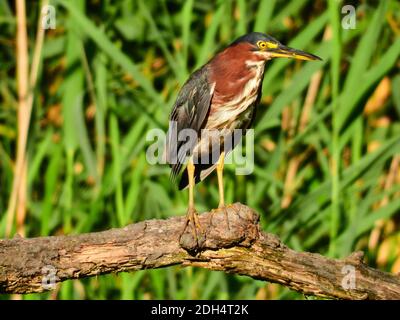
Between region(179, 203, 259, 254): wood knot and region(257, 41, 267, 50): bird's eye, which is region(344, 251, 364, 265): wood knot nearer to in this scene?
region(179, 203, 259, 254): wood knot

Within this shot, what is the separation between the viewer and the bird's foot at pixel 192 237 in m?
2.57

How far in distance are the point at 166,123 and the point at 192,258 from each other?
121cm

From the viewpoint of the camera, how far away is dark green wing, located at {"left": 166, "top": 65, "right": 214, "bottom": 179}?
11.2 ft

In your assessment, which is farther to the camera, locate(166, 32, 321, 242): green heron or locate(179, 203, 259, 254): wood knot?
locate(166, 32, 321, 242): green heron

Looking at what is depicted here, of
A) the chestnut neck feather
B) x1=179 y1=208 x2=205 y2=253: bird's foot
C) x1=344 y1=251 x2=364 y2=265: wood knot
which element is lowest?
x1=344 y1=251 x2=364 y2=265: wood knot

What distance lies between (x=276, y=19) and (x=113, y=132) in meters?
0.96

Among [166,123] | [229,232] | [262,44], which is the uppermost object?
[262,44]

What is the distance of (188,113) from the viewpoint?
138 inches

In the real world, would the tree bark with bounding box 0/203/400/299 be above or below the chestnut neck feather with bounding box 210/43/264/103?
below

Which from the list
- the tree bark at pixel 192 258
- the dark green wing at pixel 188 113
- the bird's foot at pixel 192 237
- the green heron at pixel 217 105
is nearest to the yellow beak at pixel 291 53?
the green heron at pixel 217 105

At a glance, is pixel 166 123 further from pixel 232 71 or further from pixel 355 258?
pixel 355 258

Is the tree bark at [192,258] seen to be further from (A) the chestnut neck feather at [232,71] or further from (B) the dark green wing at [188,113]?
(A) the chestnut neck feather at [232,71]

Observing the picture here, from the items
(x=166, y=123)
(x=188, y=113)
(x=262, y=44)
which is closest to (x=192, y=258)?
(x=188, y=113)

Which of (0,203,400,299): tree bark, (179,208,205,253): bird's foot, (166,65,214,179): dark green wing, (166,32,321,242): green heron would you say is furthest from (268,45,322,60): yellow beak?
(179,208,205,253): bird's foot
